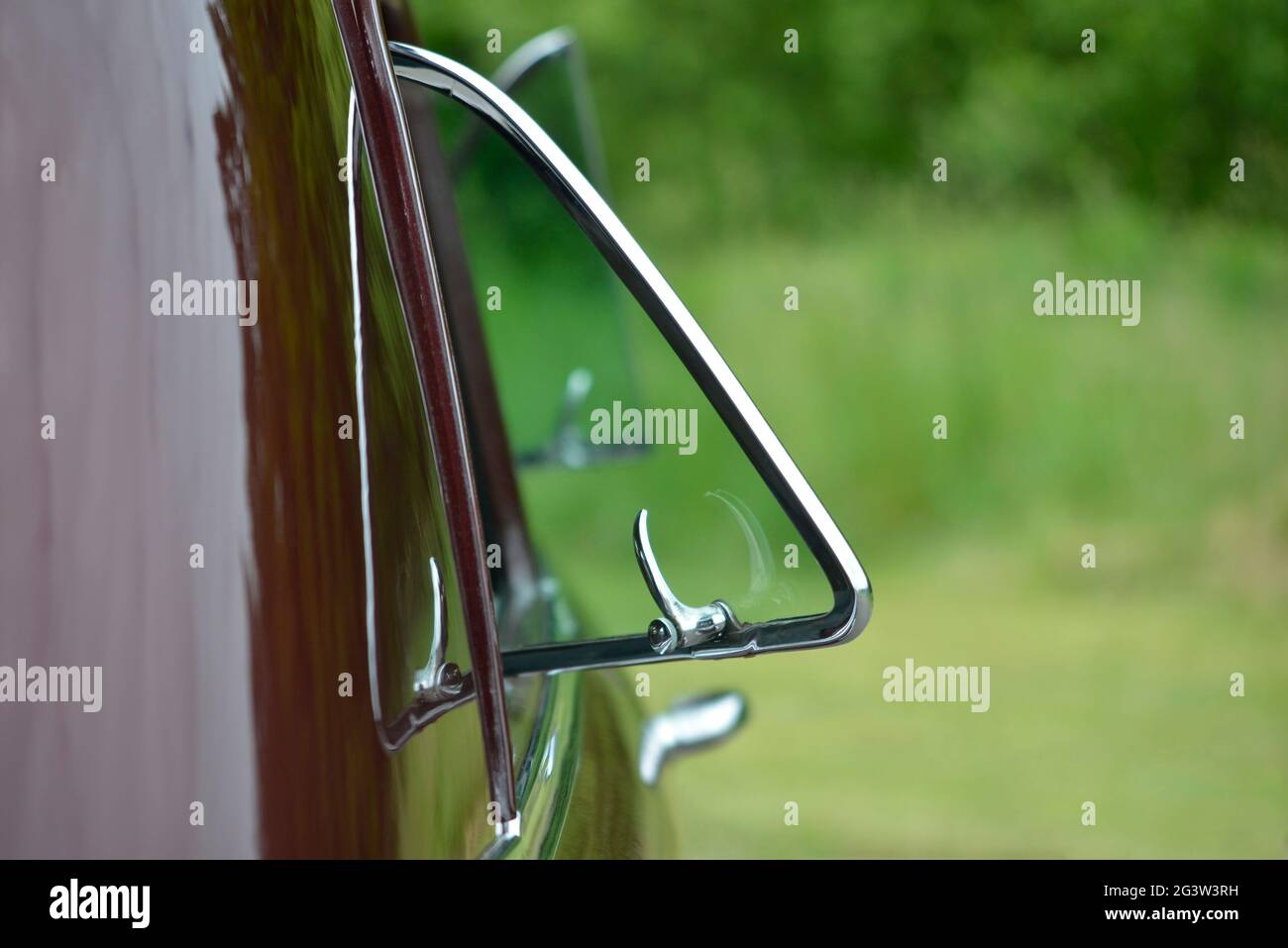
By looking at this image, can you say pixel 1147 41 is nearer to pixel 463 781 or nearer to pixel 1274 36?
pixel 1274 36

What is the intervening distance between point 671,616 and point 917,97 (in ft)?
34.4

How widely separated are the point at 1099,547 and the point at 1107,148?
352cm

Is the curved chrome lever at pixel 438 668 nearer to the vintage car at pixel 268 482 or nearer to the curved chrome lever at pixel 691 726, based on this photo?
the vintage car at pixel 268 482

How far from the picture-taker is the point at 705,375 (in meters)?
1.25

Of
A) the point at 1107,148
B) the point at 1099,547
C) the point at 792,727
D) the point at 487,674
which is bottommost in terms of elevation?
the point at 792,727

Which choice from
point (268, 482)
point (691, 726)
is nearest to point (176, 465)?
point (268, 482)

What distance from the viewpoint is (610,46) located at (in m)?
11.2

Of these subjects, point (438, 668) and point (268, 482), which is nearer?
point (268, 482)

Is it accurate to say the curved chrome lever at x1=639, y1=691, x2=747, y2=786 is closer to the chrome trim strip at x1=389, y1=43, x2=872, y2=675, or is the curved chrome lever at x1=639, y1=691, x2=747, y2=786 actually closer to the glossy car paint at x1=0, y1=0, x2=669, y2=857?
the chrome trim strip at x1=389, y1=43, x2=872, y2=675

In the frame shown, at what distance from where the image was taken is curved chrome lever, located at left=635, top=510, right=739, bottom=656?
48.3 inches

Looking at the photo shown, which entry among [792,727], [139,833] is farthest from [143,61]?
[792,727]

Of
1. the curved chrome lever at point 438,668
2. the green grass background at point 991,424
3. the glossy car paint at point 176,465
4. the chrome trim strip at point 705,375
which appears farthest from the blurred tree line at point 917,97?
the glossy car paint at point 176,465

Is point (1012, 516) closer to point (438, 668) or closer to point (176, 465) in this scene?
point (438, 668)

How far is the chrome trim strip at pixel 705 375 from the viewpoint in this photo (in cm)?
123
